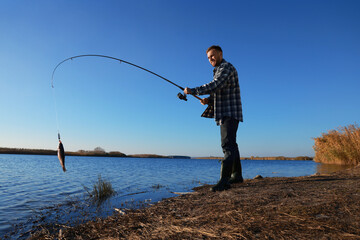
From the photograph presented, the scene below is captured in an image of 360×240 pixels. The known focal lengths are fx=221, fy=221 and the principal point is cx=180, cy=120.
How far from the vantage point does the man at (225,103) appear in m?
4.32

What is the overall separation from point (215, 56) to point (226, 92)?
2.62 feet

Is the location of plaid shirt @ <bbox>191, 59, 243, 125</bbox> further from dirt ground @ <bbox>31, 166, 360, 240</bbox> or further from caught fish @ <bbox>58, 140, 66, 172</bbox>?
caught fish @ <bbox>58, 140, 66, 172</bbox>

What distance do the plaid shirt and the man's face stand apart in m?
0.10

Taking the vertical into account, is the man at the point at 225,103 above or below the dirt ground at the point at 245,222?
above

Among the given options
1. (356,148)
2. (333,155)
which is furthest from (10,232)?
(333,155)

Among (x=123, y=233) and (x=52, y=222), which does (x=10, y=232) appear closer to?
(x=52, y=222)

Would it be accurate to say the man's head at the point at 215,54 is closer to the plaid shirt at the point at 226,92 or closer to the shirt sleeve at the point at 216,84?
the plaid shirt at the point at 226,92

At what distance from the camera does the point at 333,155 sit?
55.9 feet

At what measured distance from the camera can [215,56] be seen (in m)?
4.64

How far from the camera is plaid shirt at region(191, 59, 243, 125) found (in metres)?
4.33

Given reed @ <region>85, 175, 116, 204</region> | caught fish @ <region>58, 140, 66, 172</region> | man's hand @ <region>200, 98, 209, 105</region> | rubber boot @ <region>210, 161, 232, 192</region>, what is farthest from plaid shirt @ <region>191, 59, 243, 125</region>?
reed @ <region>85, 175, 116, 204</region>

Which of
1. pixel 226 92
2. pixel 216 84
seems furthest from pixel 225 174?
pixel 216 84

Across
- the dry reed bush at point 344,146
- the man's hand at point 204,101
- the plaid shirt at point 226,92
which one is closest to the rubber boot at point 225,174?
the plaid shirt at point 226,92

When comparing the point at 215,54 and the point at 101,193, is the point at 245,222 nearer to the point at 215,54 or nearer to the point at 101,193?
the point at 215,54
